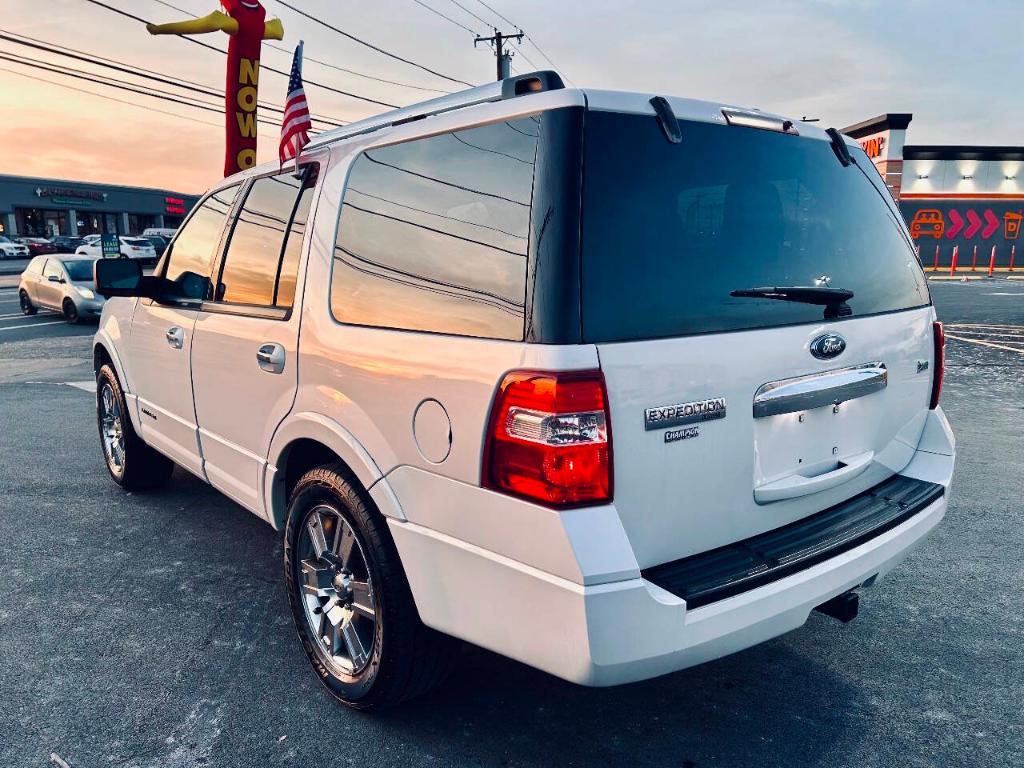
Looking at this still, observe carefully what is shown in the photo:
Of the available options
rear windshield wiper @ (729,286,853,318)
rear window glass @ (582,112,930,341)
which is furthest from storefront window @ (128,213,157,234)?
rear windshield wiper @ (729,286,853,318)

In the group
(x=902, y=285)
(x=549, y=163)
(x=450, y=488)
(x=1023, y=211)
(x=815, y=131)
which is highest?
(x=1023, y=211)

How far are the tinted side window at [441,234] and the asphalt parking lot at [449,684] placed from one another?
1.39m

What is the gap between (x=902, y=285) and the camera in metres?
2.89

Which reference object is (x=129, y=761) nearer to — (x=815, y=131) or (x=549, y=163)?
(x=549, y=163)

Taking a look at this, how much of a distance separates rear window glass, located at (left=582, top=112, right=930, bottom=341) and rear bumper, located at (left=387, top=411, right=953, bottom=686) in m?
0.55

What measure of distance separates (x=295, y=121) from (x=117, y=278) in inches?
54.6

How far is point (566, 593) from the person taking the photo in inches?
74.4

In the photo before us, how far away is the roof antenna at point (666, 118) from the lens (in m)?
2.16

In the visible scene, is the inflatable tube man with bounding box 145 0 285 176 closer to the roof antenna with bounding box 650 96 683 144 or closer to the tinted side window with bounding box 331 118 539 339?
the tinted side window with bounding box 331 118 539 339

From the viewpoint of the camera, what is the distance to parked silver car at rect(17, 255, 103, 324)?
15836mm

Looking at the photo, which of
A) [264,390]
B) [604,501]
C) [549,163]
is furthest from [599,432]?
[264,390]

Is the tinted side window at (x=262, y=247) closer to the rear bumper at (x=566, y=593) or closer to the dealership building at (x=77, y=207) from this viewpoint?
the rear bumper at (x=566, y=593)

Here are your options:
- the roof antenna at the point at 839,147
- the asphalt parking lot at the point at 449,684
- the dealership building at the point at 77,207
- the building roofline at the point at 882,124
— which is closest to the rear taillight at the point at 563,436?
the asphalt parking lot at the point at 449,684

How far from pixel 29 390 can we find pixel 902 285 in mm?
9272
